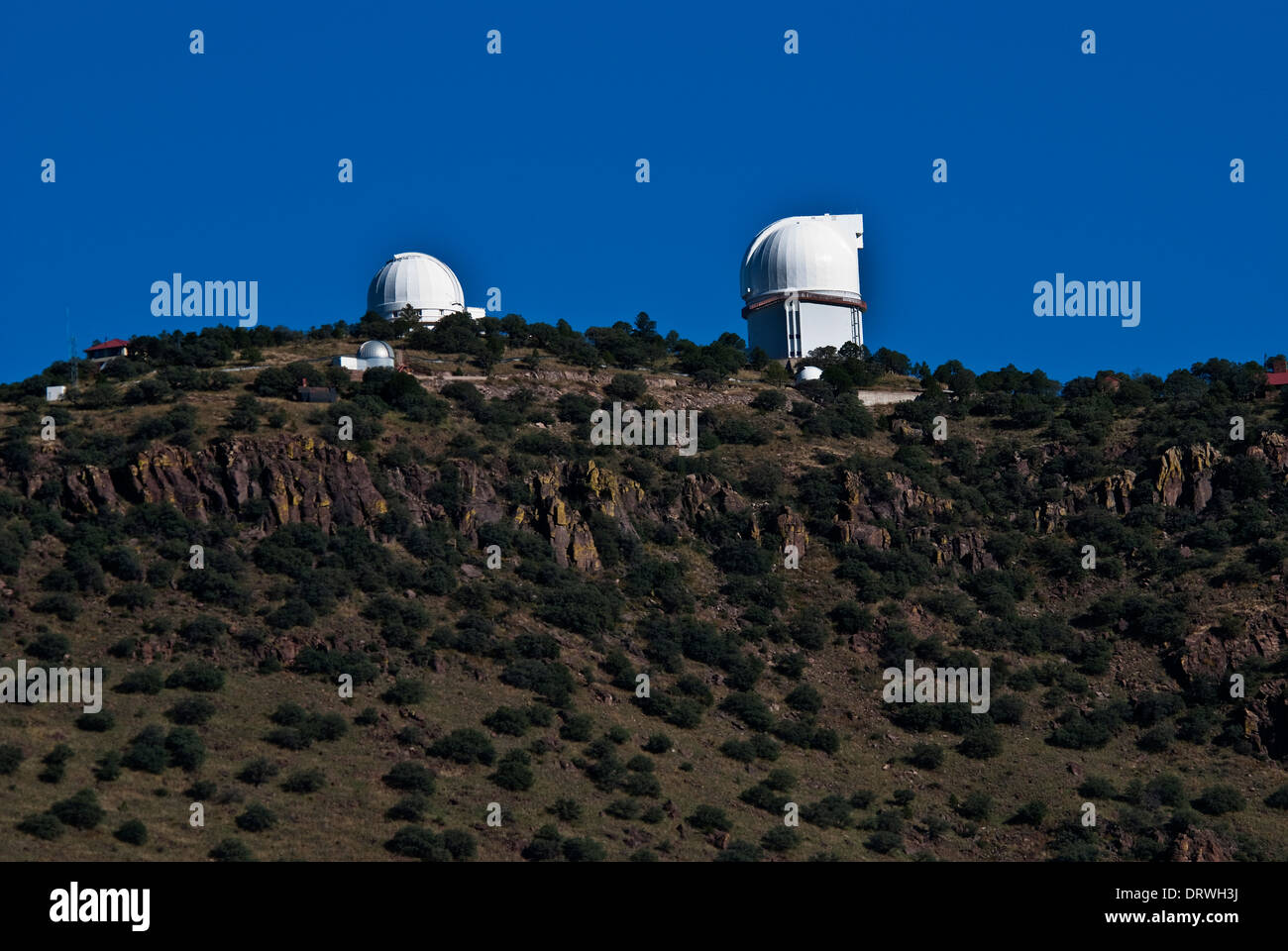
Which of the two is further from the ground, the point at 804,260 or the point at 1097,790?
the point at 804,260

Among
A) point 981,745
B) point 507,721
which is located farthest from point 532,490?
point 981,745

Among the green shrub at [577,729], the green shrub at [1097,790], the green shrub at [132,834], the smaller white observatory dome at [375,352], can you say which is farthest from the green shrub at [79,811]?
the smaller white observatory dome at [375,352]

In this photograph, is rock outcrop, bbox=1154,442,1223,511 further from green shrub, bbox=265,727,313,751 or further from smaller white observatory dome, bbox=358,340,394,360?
green shrub, bbox=265,727,313,751

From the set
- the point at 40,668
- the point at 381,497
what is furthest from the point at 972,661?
the point at 40,668

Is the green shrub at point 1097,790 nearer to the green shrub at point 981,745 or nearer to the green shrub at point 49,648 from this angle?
the green shrub at point 981,745

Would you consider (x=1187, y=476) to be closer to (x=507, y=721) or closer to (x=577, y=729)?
(x=577, y=729)
